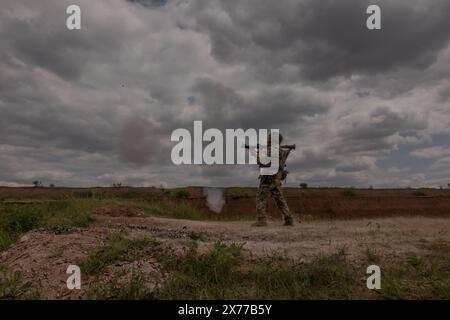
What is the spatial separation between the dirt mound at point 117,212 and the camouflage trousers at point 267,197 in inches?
168

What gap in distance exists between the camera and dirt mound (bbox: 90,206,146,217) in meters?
11.5

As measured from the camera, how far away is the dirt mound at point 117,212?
37.9 ft

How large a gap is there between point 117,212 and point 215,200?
681cm

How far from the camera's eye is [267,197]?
A: 32.2 feet

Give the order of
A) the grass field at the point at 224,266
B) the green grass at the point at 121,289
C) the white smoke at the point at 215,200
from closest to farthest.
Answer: the green grass at the point at 121,289
the grass field at the point at 224,266
the white smoke at the point at 215,200

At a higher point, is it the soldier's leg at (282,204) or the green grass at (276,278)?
the soldier's leg at (282,204)

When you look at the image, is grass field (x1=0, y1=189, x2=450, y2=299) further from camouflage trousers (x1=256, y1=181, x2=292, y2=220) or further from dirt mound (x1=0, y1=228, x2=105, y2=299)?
camouflage trousers (x1=256, y1=181, x2=292, y2=220)

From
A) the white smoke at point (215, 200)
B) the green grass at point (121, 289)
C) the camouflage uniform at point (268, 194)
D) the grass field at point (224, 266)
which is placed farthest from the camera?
the white smoke at point (215, 200)

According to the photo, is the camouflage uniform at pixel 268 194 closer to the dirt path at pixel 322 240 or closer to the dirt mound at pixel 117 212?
the dirt path at pixel 322 240

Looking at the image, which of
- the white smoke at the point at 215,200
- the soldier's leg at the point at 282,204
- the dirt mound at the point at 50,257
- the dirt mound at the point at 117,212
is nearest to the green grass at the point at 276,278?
the dirt mound at the point at 50,257

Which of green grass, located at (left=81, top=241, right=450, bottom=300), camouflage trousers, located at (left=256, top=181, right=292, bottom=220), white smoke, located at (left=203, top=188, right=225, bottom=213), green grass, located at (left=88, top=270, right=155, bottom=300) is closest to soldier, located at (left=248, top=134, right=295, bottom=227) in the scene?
camouflage trousers, located at (left=256, top=181, right=292, bottom=220)

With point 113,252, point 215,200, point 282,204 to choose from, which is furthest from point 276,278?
point 215,200

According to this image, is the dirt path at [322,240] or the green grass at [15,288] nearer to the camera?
the green grass at [15,288]
